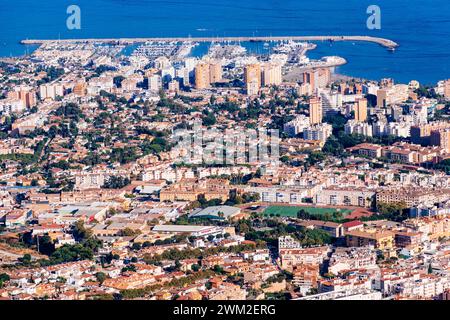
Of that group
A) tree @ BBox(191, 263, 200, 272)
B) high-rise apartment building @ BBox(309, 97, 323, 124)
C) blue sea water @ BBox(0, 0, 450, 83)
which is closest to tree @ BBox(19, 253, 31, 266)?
tree @ BBox(191, 263, 200, 272)

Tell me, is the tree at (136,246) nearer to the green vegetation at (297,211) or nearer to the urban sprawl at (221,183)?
the urban sprawl at (221,183)

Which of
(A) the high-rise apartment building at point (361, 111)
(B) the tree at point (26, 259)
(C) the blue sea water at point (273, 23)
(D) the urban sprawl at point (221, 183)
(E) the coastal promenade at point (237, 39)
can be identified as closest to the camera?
(D) the urban sprawl at point (221, 183)

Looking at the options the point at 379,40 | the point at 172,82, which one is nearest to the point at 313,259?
the point at 172,82

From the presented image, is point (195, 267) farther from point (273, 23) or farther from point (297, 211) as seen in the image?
point (273, 23)

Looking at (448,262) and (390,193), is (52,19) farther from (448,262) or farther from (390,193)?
(448,262)

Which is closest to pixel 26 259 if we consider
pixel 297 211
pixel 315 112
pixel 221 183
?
pixel 297 211

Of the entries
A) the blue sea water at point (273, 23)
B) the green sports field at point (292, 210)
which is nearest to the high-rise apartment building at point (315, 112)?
the blue sea water at point (273, 23)
